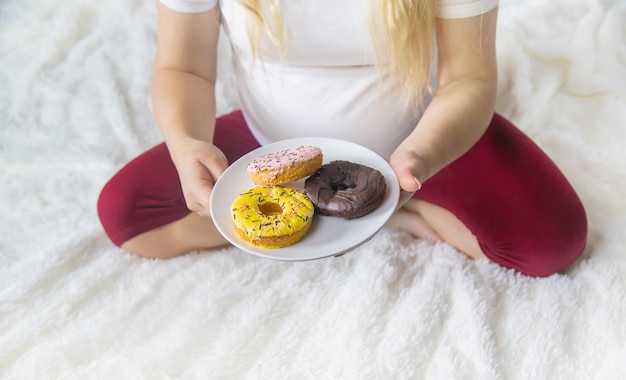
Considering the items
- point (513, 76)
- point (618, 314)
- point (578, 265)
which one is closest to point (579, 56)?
point (513, 76)

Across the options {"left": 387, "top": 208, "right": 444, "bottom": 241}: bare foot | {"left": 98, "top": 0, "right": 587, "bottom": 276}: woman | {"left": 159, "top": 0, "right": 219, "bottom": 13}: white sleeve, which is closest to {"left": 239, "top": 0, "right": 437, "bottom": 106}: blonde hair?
{"left": 98, "top": 0, "right": 587, "bottom": 276}: woman

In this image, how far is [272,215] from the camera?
79 centimetres

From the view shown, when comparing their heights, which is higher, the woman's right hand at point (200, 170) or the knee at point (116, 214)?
the woman's right hand at point (200, 170)

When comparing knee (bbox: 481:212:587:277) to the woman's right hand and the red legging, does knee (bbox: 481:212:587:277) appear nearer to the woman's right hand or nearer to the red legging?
the red legging

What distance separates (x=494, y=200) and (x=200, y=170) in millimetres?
487

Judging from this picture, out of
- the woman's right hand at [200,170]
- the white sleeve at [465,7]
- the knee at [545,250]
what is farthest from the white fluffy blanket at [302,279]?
the white sleeve at [465,7]

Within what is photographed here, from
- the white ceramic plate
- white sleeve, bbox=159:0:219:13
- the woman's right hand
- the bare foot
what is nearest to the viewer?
the white ceramic plate

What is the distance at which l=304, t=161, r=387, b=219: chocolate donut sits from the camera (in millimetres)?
766

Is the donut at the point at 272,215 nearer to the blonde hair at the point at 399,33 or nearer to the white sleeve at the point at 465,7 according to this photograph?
the blonde hair at the point at 399,33

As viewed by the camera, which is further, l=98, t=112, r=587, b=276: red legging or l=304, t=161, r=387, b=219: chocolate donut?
l=98, t=112, r=587, b=276: red legging

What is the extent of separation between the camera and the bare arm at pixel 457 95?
903mm

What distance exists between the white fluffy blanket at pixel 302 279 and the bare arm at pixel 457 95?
207 millimetres

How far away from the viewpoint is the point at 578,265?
1021 millimetres

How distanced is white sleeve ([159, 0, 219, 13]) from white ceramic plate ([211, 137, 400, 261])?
0.26m
